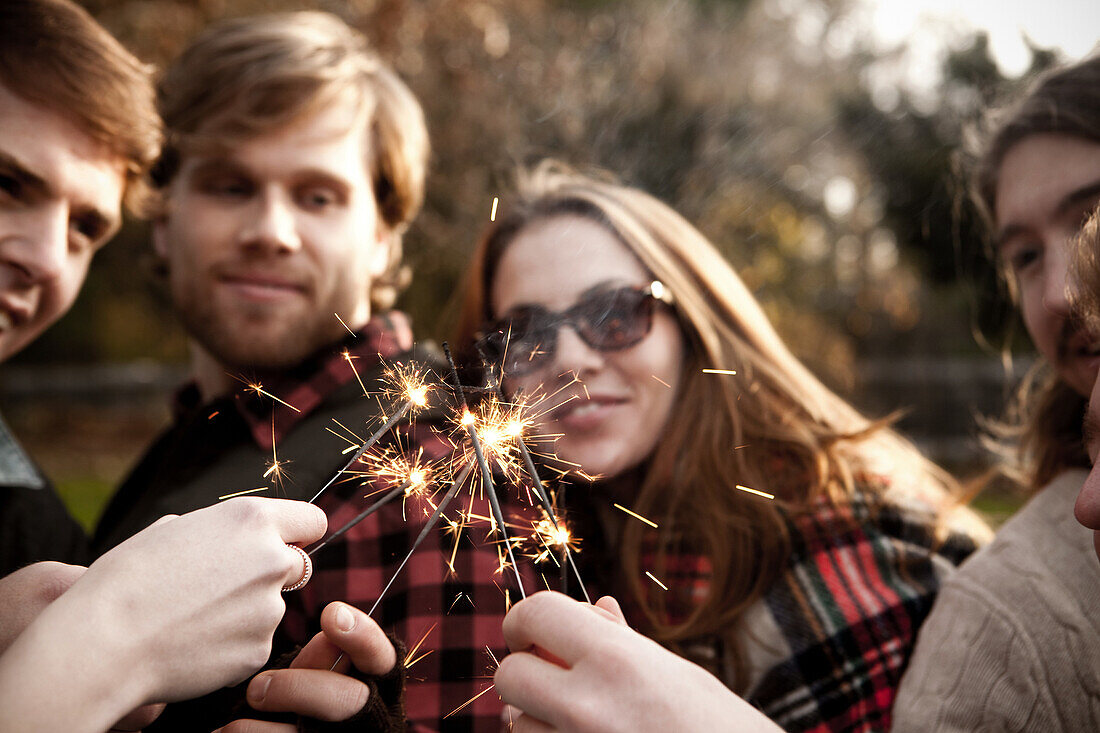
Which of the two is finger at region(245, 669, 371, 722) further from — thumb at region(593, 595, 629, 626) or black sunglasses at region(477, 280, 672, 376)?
black sunglasses at region(477, 280, 672, 376)

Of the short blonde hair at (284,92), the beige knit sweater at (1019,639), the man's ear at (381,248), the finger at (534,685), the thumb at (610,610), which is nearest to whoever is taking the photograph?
the finger at (534,685)

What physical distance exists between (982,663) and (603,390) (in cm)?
95

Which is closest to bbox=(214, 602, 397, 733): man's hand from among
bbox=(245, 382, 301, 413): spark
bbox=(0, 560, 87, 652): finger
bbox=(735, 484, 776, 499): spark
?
bbox=(0, 560, 87, 652): finger

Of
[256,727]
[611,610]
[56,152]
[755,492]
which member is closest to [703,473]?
[755,492]

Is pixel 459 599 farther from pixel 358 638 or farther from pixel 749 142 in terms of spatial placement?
pixel 749 142

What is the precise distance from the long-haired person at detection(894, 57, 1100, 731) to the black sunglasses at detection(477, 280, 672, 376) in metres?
0.82

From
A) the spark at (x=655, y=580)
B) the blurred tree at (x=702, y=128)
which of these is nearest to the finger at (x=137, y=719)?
the spark at (x=655, y=580)

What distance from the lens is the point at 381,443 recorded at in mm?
1293

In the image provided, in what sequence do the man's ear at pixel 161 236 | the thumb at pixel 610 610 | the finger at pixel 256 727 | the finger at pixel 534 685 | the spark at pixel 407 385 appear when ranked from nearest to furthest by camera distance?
the finger at pixel 534 685
the thumb at pixel 610 610
the finger at pixel 256 727
the spark at pixel 407 385
the man's ear at pixel 161 236

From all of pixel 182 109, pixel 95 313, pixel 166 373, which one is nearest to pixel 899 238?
pixel 182 109

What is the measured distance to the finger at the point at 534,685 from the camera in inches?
37.0

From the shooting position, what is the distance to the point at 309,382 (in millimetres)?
1594

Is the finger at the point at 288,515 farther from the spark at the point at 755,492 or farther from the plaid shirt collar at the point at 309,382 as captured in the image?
the spark at the point at 755,492

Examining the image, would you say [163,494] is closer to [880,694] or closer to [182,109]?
[182,109]
